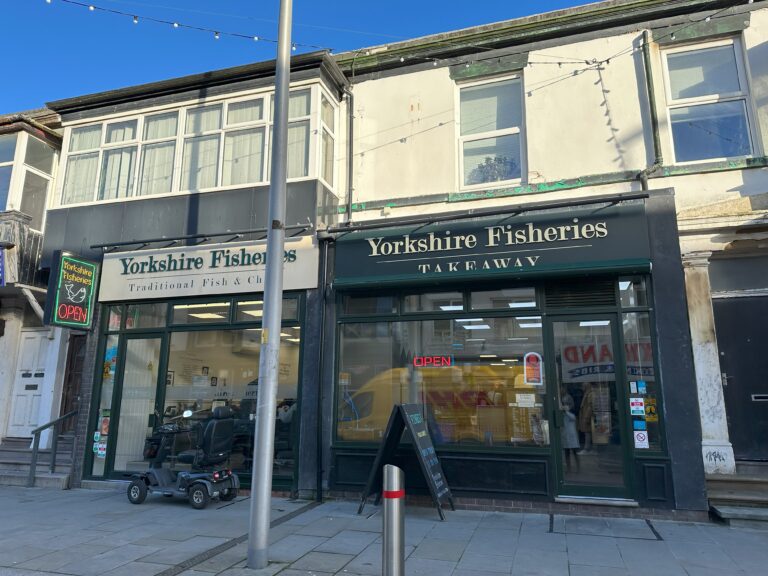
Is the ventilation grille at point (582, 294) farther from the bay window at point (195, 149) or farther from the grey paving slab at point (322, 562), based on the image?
the grey paving slab at point (322, 562)

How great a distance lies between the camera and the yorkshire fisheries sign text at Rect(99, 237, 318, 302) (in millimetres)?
8812

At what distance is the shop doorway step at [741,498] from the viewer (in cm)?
638

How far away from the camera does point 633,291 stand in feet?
24.5

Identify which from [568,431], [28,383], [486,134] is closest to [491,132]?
[486,134]

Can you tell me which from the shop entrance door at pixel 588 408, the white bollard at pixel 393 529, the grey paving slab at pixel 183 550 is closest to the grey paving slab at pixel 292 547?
the grey paving slab at pixel 183 550

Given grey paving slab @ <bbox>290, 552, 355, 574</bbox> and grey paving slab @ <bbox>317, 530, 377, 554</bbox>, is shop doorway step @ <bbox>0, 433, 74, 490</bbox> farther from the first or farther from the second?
grey paving slab @ <bbox>290, 552, 355, 574</bbox>

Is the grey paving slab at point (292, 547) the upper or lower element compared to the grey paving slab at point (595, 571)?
lower

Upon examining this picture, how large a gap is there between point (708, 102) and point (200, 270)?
8.37 m

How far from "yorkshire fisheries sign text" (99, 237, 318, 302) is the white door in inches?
119

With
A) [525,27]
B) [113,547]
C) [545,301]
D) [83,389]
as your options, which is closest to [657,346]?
[545,301]

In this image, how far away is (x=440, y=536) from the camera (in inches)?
244

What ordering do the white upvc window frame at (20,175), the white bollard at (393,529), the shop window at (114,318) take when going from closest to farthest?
the white bollard at (393,529) → the shop window at (114,318) → the white upvc window frame at (20,175)

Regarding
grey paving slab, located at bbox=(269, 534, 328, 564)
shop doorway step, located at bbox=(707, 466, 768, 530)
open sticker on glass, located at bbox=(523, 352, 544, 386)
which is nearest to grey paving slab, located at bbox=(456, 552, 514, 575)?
grey paving slab, located at bbox=(269, 534, 328, 564)

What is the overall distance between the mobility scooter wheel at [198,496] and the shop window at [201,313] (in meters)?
2.70
